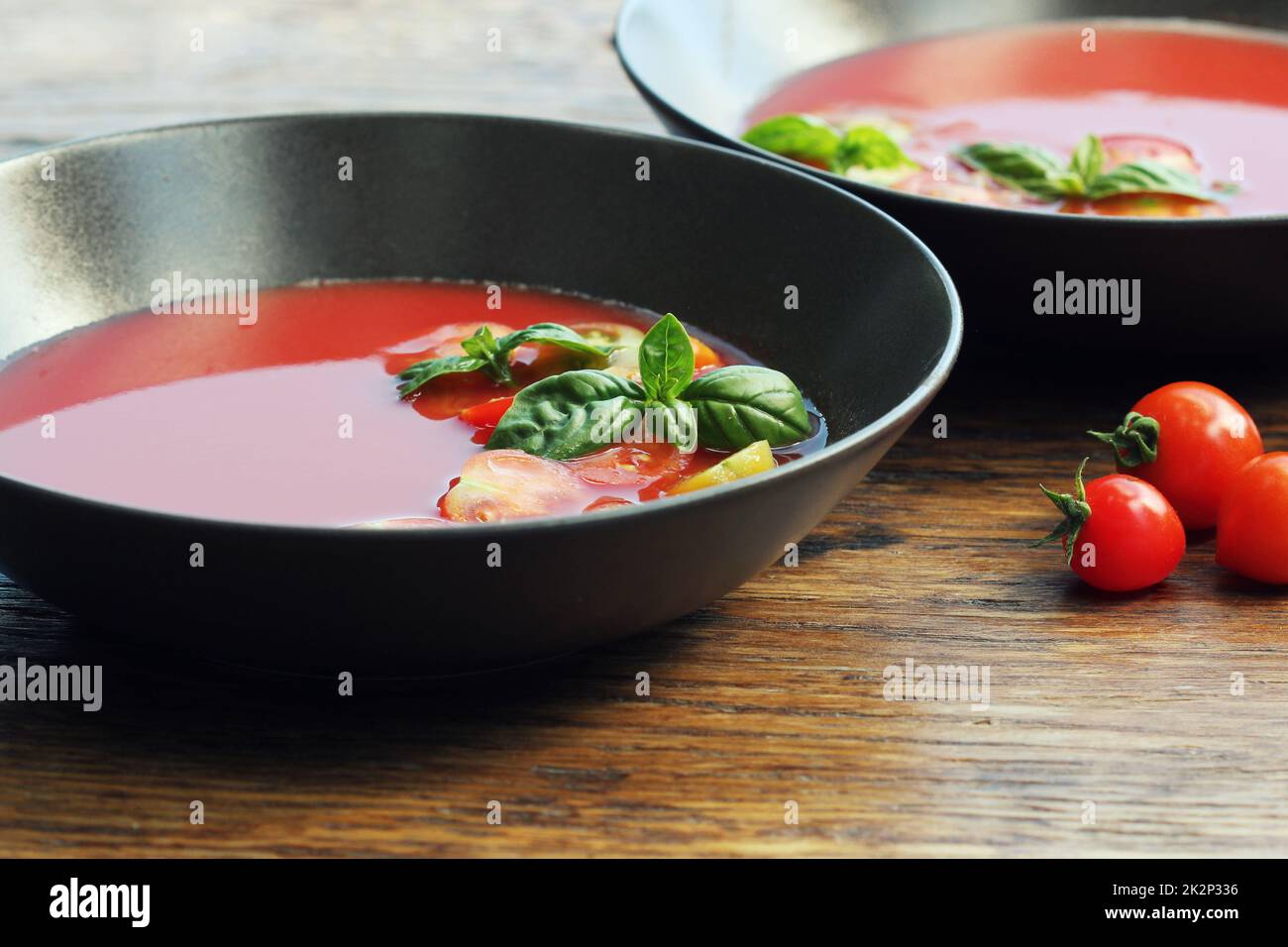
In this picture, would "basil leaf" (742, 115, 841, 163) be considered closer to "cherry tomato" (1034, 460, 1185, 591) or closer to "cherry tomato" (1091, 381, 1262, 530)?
"cherry tomato" (1091, 381, 1262, 530)

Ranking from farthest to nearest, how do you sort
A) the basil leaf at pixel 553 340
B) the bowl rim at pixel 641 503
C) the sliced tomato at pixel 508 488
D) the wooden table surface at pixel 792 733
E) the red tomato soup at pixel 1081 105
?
the red tomato soup at pixel 1081 105, the basil leaf at pixel 553 340, the sliced tomato at pixel 508 488, the wooden table surface at pixel 792 733, the bowl rim at pixel 641 503

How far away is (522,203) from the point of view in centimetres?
204

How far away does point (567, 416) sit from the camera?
1.54 metres

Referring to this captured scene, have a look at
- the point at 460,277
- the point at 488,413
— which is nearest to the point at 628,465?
the point at 488,413

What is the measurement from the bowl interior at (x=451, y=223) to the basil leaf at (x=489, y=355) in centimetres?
30

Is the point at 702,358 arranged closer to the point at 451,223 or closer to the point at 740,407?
the point at 740,407

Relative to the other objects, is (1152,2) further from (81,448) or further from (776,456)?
(81,448)

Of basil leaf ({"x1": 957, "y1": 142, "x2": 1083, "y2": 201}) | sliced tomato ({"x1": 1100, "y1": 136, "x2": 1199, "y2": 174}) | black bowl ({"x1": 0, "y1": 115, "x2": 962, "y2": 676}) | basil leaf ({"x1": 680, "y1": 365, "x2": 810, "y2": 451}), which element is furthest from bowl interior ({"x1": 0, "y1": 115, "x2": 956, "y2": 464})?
sliced tomato ({"x1": 1100, "y1": 136, "x2": 1199, "y2": 174})

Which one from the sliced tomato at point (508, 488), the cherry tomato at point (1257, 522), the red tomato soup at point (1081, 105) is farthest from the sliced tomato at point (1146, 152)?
the sliced tomato at point (508, 488)

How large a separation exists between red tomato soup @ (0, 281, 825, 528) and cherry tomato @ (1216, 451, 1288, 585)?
411 mm

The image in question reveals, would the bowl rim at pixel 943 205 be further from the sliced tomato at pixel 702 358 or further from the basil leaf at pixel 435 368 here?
the basil leaf at pixel 435 368

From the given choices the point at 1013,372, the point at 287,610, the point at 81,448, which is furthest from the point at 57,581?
the point at 1013,372

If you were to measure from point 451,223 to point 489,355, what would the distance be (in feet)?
1.32

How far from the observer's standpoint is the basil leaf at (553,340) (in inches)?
65.7
